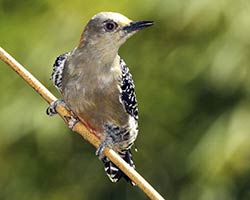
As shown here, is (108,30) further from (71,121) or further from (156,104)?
(156,104)

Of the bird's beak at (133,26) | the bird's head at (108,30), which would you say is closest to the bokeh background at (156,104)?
the bird's head at (108,30)

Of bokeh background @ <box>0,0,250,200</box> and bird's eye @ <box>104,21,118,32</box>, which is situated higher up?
bird's eye @ <box>104,21,118,32</box>

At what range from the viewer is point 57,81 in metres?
3.78

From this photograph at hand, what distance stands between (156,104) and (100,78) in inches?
105

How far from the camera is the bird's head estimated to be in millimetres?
3516

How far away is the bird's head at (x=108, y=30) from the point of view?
3516 millimetres

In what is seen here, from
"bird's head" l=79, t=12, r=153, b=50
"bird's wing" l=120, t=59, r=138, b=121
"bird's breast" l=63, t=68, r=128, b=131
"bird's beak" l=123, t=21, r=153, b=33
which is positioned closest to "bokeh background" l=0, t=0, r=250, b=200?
"bird's wing" l=120, t=59, r=138, b=121

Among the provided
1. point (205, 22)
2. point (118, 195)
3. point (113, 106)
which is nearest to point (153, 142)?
point (118, 195)

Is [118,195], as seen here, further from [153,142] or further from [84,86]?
[84,86]

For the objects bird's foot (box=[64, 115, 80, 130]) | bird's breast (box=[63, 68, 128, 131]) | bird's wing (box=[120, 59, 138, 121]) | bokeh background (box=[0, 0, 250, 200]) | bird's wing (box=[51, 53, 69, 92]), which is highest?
bird's wing (box=[51, 53, 69, 92])

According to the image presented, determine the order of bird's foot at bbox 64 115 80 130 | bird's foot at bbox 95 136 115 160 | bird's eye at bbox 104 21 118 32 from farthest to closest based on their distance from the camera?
bird's eye at bbox 104 21 118 32 < bird's foot at bbox 95 136 115 160 < bird's foot at bbox 64 115 80 130

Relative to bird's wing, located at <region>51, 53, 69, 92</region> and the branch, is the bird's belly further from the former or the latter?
the branch

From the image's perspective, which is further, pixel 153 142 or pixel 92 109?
pixel 153 142

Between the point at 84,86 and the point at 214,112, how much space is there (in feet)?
8.66
